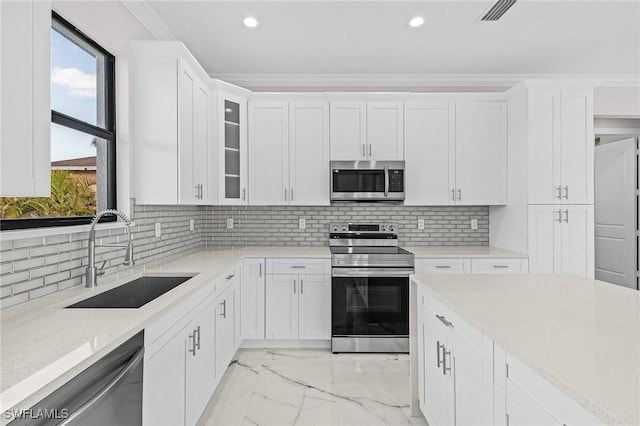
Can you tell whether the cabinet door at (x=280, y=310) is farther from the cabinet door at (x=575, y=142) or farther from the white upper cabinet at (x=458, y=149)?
the cabinet door at (x=575, y=142)

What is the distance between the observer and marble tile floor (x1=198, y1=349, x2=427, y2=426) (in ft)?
7.77

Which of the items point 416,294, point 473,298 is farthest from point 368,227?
point 473,298

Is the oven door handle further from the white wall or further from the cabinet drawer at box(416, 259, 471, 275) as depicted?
the white wall

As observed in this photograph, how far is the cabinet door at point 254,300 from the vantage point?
3479mm

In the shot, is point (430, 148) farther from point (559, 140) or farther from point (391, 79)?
point (559, 140)

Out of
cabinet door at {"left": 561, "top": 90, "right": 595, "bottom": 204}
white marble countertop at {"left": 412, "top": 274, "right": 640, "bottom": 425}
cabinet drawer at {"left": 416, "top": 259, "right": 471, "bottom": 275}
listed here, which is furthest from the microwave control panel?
white marble countertop at {"left": 412, "top": 274, "right": 640, "bottom": 425}

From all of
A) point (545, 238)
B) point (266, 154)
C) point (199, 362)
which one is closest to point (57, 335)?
point (199, 362)

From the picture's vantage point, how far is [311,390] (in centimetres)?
273

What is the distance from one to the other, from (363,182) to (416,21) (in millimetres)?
1443

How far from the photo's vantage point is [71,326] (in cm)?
136

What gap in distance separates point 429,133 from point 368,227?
113 centimetres

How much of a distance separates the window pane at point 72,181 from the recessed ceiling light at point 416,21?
2380 mm

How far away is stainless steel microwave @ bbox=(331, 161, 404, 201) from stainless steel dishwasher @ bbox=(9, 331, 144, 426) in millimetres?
2542

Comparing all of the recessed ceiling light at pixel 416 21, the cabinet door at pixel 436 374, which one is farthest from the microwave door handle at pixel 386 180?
the cabinet door at pixel 436 374
